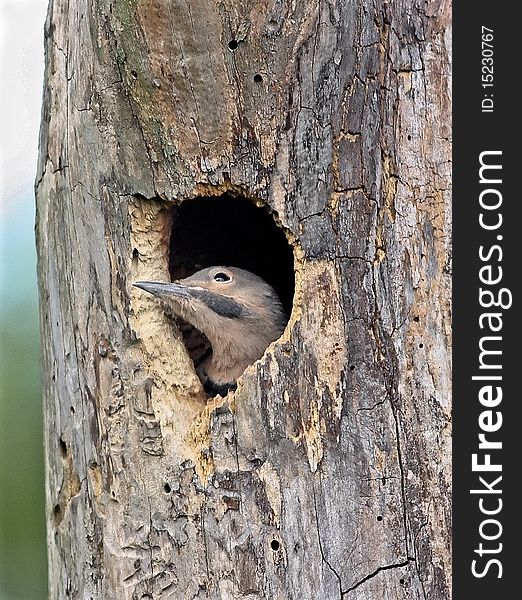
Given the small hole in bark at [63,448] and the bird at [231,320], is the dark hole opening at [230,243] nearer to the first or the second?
the bird at [231,320]

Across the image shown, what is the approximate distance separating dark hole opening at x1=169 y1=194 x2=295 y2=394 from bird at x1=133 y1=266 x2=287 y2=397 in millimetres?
429

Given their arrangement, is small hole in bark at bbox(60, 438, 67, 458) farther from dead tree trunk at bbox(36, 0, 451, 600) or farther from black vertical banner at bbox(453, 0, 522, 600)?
black vertical banner at bbox(453, 0, 522, 600)

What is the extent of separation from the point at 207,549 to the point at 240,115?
1.46 meters

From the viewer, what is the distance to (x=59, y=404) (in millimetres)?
3762

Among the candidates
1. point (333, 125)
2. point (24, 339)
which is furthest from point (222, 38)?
point (24, 339)

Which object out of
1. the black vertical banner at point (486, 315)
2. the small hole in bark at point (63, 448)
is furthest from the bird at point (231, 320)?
the black vertical banner at point (486, 315)

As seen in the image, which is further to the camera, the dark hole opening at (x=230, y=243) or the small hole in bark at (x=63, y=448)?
the dark hole opening at (x=230, y=243)

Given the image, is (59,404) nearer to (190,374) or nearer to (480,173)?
(190,374)

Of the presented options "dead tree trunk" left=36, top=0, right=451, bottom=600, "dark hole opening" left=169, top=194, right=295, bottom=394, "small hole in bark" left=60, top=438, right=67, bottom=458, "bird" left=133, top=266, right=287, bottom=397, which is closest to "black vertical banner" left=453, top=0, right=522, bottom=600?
"dead tree trunk" left=36, top=0, right=451, bottom=600

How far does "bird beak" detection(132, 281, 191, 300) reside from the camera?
343 centimetres

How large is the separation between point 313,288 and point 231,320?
0.73m

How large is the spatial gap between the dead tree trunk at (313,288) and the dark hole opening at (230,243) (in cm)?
107

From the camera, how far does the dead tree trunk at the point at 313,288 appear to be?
3260 millimetres

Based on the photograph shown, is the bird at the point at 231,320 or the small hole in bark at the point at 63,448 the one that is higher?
the bird at the point at 231,320
